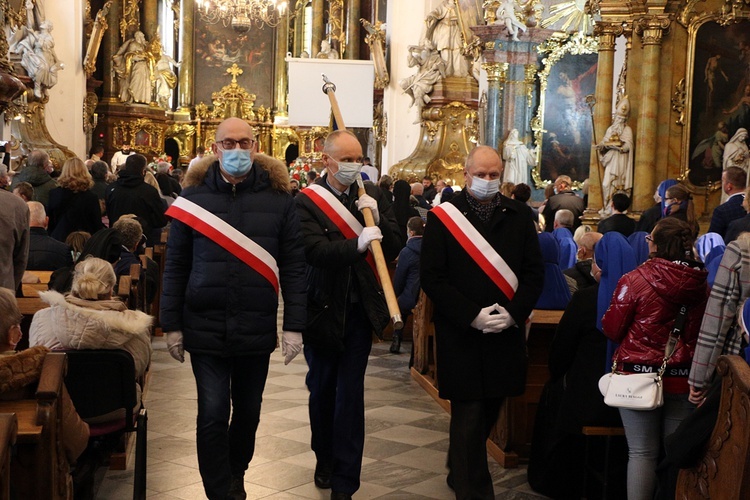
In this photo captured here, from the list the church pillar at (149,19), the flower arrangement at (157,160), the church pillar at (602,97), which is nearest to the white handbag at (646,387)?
the church pillar at (602,97)

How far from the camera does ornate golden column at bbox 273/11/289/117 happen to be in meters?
40.2

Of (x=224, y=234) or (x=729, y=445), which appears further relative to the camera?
(x=224, y=234)

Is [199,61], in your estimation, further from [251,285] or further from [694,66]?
[251,285]

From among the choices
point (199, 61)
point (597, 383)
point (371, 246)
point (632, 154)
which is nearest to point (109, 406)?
point (371, 246)

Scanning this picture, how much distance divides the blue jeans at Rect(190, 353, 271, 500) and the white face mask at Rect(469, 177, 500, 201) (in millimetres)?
1321

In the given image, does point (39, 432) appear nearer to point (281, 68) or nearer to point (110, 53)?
point (110, 53)

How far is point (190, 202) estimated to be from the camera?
202 inches

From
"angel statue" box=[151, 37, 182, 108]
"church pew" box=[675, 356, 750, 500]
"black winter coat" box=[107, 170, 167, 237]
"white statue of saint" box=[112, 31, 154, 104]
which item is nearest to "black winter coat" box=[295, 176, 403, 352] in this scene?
"church pew" box=[675, 356, 750, 500]

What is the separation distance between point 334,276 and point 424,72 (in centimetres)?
1706

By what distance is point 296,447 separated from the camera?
7062 millimetres

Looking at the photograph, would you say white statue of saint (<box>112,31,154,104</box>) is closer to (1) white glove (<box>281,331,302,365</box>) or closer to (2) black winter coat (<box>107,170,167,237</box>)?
(2) black winter coat (<box>107,170,167,237</box>)

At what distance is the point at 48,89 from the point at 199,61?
613 inches

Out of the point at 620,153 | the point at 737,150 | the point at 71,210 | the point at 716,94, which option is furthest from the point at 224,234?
the point at 716,94

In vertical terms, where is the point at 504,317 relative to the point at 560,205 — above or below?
below
